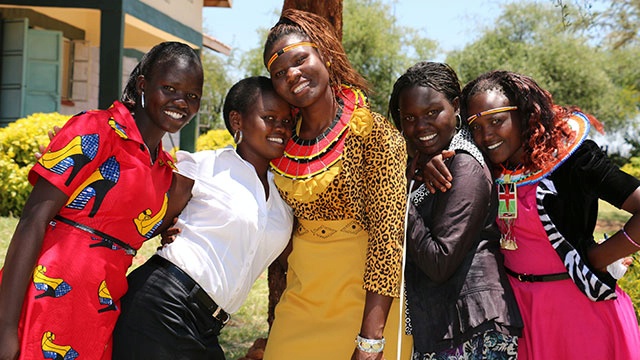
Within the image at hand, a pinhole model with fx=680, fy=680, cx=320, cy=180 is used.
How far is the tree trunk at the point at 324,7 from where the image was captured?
4.23 metres

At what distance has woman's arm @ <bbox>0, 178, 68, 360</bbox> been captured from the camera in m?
2.33

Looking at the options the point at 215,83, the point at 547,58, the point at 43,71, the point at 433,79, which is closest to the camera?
the point at 433,79

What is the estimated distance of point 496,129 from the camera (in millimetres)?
2787

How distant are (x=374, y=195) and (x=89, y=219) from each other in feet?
3.57

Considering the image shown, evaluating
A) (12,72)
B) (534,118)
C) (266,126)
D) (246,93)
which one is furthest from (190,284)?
(12,72)

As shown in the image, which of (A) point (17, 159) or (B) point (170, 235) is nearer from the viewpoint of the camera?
(B) point (170, 235)

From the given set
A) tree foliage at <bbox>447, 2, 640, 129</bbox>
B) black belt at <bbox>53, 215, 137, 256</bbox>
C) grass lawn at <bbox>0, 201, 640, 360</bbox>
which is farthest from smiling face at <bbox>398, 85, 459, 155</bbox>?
tree foliage at <bbox>447, 2, 640, 129</bbox>

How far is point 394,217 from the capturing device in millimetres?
2682

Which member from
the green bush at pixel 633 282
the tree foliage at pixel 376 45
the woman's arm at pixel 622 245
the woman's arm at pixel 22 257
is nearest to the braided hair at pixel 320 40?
the woman's arm at pixel 22 257

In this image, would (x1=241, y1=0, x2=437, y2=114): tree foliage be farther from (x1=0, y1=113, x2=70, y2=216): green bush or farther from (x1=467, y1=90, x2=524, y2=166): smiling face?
(x1=467, y1=90, x2=524, y2=166): smiling face

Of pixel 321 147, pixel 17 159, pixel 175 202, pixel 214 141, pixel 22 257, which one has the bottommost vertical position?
pixel 22 257

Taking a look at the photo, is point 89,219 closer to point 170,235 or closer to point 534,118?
point 170,235

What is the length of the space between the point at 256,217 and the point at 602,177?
4.54 feet

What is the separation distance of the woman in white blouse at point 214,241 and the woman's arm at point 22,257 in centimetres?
44
